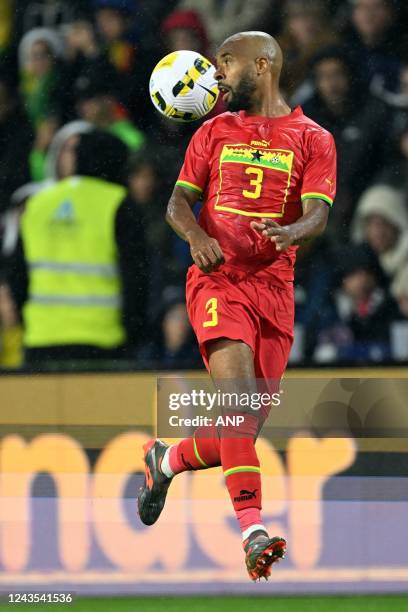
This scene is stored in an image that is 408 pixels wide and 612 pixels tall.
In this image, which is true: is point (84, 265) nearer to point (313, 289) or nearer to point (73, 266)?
point (73, 266)

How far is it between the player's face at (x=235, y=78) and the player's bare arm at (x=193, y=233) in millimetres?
309

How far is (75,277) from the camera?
6539 millimetres

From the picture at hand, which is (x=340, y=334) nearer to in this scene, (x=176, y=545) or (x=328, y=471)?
(x=328, y=471)

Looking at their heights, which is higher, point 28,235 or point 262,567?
point 28,235

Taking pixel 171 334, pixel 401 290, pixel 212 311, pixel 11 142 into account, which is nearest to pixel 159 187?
pixel 171 334

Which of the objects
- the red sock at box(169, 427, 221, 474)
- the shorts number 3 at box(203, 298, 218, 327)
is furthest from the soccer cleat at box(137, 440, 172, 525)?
the shorts number 3 at box(203, 298, 218, 327)

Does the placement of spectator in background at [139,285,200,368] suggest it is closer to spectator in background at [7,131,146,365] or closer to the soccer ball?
spectator in background at [7,131,146,365]

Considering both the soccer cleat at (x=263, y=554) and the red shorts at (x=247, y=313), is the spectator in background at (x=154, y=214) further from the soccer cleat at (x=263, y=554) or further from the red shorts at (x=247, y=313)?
the soccer cleat at (x=263, y=554)

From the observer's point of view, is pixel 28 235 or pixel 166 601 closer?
pixel 166 601

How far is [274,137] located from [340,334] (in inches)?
86.4

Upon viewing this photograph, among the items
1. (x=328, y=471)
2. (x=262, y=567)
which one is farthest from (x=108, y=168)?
(x=262, y=567)

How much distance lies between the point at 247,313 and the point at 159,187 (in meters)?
2.46

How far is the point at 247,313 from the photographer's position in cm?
423

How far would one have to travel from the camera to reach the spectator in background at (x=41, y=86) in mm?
7004
